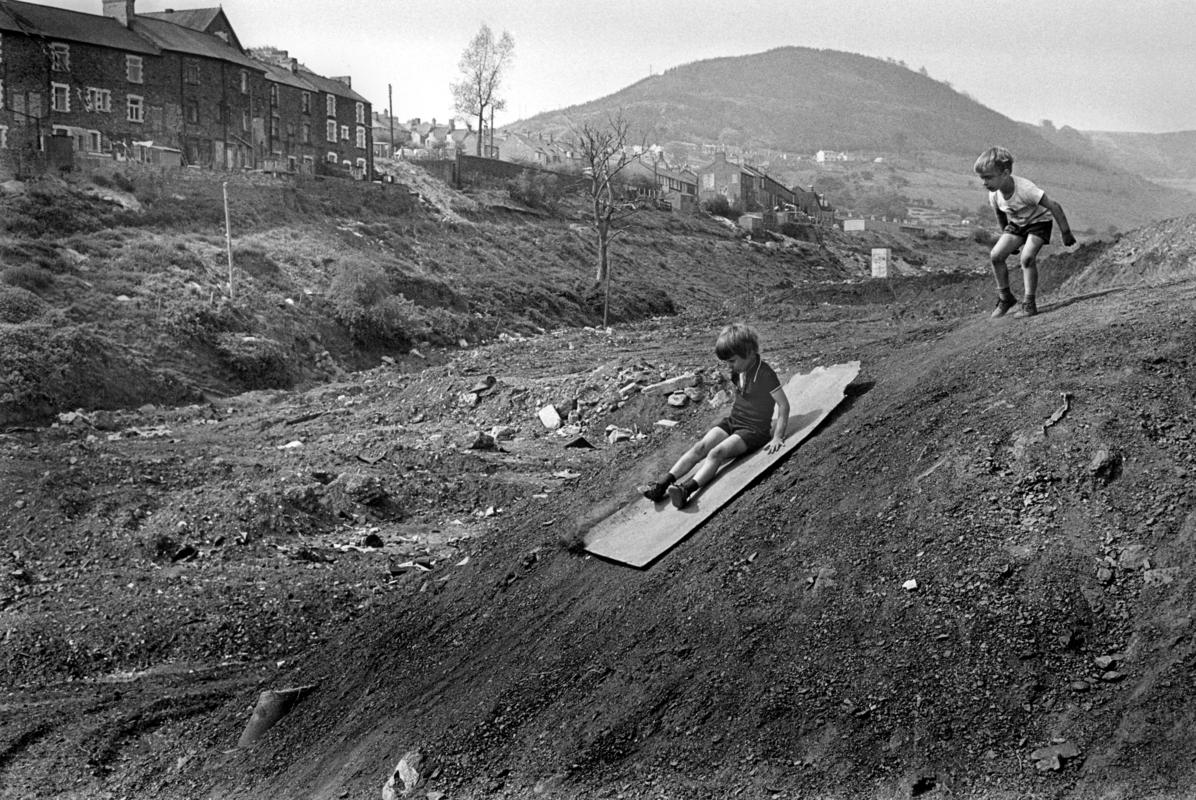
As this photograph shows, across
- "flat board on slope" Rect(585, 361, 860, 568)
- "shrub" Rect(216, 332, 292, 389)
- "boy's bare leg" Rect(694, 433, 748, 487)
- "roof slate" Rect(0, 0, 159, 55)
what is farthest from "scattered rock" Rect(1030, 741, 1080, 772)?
"roof slate" Rect(0, 0, 159, 55)

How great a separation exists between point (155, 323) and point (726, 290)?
104ft

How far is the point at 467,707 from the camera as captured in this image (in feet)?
21.1

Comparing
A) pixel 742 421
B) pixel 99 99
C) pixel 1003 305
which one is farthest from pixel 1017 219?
pixel 99 99

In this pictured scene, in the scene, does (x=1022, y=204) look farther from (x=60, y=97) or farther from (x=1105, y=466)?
(x=60, y=97)

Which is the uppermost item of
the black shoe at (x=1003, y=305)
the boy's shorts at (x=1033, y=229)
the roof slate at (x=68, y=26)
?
the roof slate at (x=68, y=26)

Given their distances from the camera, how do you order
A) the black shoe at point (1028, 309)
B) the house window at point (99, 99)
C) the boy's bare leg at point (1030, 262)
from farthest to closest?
the house window at point (99, 99), the boy's bare leg at point (1030, 262), the black shoe at point (1028, 309)

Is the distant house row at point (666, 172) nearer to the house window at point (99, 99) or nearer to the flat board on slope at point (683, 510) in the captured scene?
the house window at point (99, 99)

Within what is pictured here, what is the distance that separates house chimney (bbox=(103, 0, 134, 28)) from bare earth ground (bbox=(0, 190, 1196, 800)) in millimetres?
44412

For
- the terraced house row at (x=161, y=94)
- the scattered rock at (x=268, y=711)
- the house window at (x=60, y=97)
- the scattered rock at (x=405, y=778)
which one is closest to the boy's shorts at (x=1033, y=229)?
the scattered rock at (x=405, y=778)

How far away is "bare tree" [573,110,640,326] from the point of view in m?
45.0

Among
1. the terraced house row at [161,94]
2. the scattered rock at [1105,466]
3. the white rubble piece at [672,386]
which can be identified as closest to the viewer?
the scattered rock at [1105,466]

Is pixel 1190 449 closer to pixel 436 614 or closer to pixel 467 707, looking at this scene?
pixel 467 707

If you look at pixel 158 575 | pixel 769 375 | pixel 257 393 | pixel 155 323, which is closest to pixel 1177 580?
pixel 769 375

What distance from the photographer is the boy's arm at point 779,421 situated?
25.3ft
